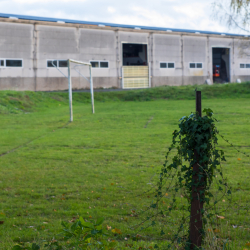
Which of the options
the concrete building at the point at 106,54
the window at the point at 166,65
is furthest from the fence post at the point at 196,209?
the window at the point at 166,65

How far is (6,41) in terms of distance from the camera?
36.3m

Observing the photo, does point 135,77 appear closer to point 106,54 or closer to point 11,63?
point 106,54

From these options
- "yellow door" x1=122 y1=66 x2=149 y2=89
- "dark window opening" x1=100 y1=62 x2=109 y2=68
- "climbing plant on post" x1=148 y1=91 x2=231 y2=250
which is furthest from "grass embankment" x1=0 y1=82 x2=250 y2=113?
"climbing plant on post" x1=148 y1=91 x2=231 y2=250

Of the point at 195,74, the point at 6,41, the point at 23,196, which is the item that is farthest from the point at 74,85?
the point at 23,196

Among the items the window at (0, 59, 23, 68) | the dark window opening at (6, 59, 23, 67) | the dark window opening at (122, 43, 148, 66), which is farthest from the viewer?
the dark window opening at (122, 43, 148, 66)

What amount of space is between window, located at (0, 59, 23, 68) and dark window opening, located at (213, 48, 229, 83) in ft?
97.7

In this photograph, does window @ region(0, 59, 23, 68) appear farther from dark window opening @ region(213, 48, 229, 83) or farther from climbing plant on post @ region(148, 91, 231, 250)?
climbing plant on post @ region(148, 91, 231, 250)

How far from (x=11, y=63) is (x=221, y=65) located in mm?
34374

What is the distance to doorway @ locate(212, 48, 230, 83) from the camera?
174 feet

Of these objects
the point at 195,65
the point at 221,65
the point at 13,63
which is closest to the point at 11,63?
the point at 13,63

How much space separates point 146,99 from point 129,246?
99.3 feet

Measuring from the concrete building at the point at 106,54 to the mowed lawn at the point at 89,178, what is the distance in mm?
20189

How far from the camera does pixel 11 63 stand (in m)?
36.8

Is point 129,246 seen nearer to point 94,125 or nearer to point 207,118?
point 207,118
